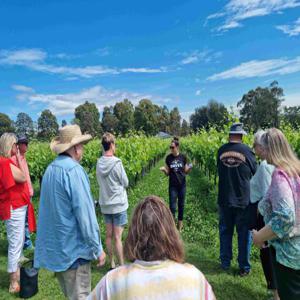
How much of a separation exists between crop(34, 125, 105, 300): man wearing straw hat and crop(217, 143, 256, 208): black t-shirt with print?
84.7 inches

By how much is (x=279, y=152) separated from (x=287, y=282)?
101 centimetres

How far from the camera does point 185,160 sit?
6129 millimetres

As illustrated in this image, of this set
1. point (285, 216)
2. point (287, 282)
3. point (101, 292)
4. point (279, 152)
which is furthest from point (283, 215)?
point (101, 292)

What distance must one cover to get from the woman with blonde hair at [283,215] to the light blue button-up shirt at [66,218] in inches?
53.4

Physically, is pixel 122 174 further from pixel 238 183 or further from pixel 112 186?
pixel 238 183

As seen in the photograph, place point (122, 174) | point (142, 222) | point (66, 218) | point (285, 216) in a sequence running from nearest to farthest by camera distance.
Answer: point (142, 222) < point (285, 216) < point (66, 218) < point (122, 174)

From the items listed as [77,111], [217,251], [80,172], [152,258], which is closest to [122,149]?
[217,251]

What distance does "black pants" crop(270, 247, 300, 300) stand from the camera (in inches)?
93.7

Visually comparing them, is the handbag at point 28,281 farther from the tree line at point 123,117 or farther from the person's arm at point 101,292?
the tree line at point 123,117

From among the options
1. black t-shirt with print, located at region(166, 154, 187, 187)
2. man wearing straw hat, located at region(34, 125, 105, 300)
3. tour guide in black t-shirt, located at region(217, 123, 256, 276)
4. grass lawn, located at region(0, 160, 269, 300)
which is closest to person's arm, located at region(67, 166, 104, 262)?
man wearing straw hat, located at region(34, 125, 105, 300)

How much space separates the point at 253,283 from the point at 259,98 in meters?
70.0

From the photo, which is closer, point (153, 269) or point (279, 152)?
point (153, 269)

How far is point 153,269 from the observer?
1.36 meters

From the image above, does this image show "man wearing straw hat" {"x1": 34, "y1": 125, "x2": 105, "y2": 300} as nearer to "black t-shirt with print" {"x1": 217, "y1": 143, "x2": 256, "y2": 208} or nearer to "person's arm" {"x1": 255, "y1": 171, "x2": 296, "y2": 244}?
"person's arm" {"x1": 255, "y1": 171, "x2": 296, "y2": 244}
